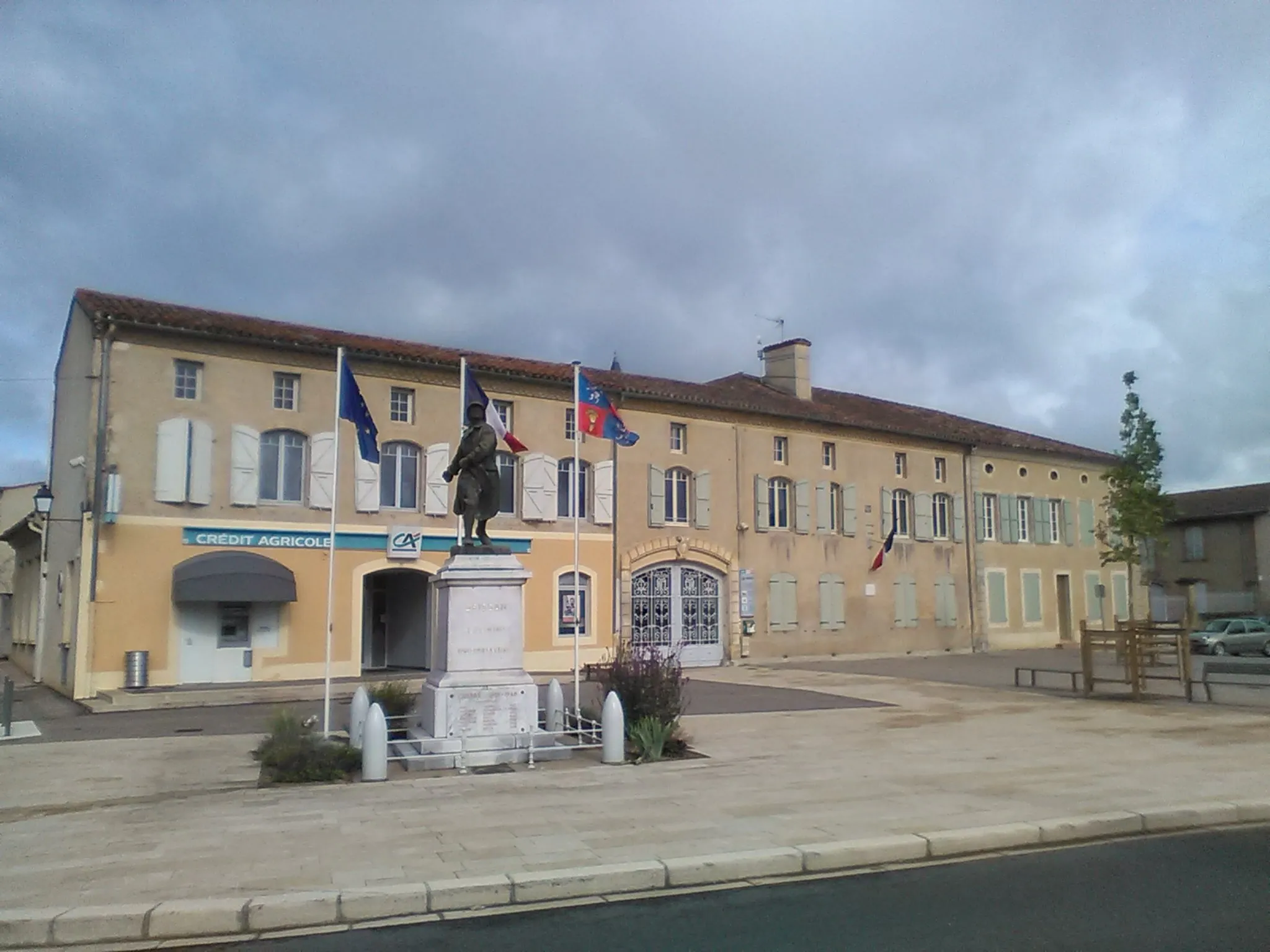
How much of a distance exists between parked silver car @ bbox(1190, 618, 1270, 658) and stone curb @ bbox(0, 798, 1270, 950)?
29.8 m

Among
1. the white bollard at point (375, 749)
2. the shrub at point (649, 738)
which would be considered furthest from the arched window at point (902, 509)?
the white bollard at point (375, 749)

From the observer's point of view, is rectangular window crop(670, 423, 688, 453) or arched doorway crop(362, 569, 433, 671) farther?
rectangular window crop(670, 423, 688, 453)

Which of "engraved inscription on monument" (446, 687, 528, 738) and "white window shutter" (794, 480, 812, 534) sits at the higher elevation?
"white window shutter" (794, 480, 812, 534)

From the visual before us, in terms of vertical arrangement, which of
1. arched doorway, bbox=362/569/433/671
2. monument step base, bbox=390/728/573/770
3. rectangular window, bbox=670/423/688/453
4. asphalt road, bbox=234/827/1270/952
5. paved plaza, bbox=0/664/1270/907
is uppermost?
rectangular window, bbox=670/423/688/453

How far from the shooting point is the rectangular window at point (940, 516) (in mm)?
32188

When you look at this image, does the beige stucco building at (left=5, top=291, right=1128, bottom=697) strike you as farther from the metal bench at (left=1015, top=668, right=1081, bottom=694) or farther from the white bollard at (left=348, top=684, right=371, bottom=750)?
the white bollard at (left=348, top=684, right=371, bottom=750)

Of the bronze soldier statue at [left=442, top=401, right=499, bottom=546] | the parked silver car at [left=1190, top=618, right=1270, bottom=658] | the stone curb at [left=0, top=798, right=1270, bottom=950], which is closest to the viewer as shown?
the stone curb at [left=0, top=798, right=1270, bottom=950]

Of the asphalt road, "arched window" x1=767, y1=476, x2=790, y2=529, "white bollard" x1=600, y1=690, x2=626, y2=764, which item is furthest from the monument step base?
"arched window" x1=767, y1=476, x2=790, y2=529

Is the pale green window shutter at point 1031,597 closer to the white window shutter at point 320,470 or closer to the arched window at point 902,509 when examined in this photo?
the arched window at point 902,509

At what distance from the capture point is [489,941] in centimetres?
529

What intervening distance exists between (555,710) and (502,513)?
1186 cm

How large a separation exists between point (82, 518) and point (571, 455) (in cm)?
1109

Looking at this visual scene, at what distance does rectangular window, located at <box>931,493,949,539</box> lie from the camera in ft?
106

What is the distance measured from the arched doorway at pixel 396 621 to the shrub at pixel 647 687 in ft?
40.8
